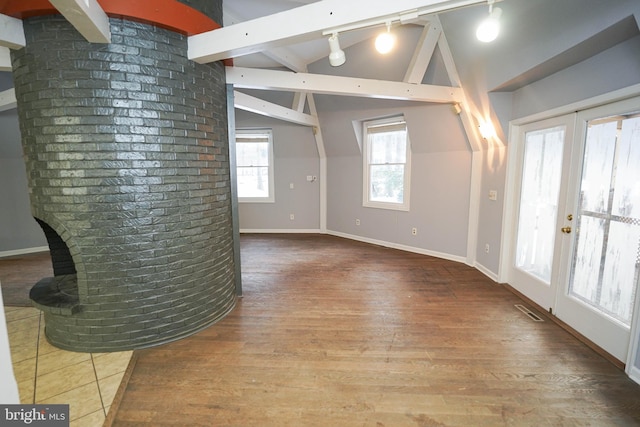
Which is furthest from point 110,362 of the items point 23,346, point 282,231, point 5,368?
point 282,231

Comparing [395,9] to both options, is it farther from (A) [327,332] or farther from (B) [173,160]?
(A) [327,332]

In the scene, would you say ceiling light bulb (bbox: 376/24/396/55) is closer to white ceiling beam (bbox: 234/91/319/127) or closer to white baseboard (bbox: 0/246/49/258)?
white ceiling beam (bbox: 234/91/319/127)

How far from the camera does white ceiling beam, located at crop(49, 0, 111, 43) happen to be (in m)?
1.51

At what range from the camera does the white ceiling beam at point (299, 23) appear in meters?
1.69

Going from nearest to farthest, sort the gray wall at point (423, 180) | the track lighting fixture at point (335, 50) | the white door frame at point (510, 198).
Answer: the track lighting fixture at point (335, 50)
the white door frame at point (510, 198)
the gray wall at point (423, 180)

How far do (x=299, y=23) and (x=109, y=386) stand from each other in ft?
8.41

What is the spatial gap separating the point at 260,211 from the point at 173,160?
161 inches

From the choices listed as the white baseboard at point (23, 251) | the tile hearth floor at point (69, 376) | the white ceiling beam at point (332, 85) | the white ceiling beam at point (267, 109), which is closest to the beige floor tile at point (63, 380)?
the tile hearth floor at point (69, 376)

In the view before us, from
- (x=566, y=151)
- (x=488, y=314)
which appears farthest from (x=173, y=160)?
(x=566, y=151)

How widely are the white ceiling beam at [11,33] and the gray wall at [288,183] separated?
3.86 m

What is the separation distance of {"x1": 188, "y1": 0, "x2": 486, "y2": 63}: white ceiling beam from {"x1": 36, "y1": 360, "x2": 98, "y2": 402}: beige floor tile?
2.34 metres

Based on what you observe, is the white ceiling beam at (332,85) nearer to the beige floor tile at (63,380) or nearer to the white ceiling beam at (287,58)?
the white ceiling beam at (287,58)

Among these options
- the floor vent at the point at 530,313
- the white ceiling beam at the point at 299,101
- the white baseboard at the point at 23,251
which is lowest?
the floor vent at the point at 530,313

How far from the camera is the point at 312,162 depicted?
20.0 feet
